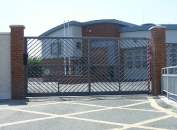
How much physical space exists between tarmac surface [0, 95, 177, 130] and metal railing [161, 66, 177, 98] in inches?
23.4

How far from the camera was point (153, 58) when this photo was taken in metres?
12.2

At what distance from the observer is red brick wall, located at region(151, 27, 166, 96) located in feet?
39.5

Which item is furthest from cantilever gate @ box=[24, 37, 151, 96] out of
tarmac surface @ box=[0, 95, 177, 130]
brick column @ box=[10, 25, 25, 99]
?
tarmac surface @ box=[0, 95, 177, 130]

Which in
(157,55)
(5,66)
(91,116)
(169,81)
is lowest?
(91,116)

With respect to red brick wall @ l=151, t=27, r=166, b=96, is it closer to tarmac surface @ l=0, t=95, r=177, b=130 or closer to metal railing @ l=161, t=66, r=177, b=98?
metal railing @ l=161, t=66, r=177, b=98

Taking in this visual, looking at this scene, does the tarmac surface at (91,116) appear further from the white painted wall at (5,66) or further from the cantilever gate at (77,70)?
the cantilever gate at (77,70)

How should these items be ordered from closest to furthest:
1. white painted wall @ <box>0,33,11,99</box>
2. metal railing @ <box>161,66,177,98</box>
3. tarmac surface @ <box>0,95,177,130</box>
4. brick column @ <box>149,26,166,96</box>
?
tarmac surface @ <box>0,95,177,130</box>
metal railing @ <box>161,66,177,98</box>
white painted wall @ <box>0,33,11,99</box>
brick column @ <box>149,26,166,96</box>

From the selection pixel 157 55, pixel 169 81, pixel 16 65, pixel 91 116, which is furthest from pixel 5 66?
pixel 169 81

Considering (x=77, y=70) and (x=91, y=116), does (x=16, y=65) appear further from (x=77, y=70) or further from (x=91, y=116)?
(x=77, y=70)

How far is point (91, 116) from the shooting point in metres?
7.76

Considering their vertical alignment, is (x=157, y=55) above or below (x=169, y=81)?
above

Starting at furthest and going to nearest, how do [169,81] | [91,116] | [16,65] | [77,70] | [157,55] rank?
[77,70] → [157,55] → [16,65] → [169,81] → [91,116]

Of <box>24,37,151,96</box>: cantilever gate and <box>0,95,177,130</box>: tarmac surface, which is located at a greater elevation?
<box>24,37,151,96</box>: cantilever gate

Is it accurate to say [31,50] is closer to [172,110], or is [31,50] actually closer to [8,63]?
[8,63]
